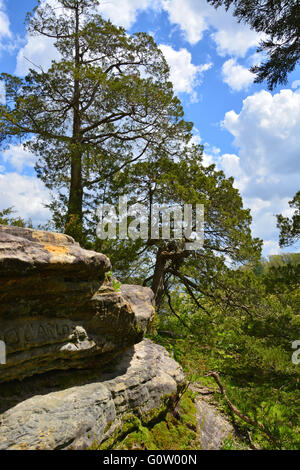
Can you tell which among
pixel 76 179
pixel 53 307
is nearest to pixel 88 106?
pixel 76 179

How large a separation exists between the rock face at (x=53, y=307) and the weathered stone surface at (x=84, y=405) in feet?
0.97

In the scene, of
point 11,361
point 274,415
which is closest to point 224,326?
point 274,415

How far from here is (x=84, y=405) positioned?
350cm

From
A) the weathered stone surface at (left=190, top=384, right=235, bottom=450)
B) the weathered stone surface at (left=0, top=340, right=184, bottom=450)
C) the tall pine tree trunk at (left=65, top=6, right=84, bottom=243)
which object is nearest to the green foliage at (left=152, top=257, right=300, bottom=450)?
the weathered stone surface at (left=190, top=384, right=235, bottom=450)

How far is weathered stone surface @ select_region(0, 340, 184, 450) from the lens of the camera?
3003mm

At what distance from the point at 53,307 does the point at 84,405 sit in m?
1.22

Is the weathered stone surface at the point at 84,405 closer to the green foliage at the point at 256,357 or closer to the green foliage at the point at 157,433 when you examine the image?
the green foliage at the point at 157,433

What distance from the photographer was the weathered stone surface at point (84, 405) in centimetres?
300

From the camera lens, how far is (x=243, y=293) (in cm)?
874

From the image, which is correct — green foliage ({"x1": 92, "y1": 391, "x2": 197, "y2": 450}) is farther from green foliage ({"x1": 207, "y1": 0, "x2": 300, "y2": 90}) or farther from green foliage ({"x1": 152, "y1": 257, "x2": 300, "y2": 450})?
green foliage ({"x1": 207, "y1": 0, "x2": 300, "y2": 90})

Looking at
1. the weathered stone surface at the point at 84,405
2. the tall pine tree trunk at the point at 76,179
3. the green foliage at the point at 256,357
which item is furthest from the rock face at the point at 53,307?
the tall pine tree trunk at the point at 76,179

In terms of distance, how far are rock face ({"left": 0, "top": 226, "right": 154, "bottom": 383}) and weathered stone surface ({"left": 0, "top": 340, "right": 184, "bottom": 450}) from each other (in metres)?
0.30

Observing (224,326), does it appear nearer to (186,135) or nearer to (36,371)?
(36,371)

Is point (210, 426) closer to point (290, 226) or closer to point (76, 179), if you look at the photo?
point (290, 226)
